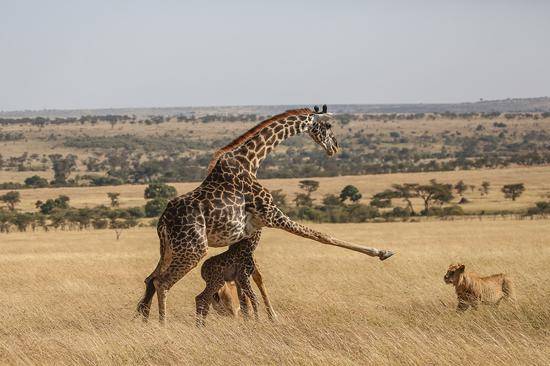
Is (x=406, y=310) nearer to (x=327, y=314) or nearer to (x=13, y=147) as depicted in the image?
(x=327, y=314)

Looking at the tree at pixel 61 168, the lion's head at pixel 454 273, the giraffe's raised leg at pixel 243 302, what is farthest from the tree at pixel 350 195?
the giraffe's raised leg at pixel 243 302

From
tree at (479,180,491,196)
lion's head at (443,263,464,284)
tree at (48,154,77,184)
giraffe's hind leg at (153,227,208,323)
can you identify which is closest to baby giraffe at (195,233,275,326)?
giraffe's hind leg at (153,227,208,323)

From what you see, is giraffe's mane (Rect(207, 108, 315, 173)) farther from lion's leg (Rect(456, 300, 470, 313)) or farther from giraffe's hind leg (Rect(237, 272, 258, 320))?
lion's leg (Rect(456, 300, 470, 313))

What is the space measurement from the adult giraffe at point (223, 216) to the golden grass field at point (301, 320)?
30.3 inches

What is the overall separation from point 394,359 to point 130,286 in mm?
8566

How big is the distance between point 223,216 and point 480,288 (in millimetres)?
3950

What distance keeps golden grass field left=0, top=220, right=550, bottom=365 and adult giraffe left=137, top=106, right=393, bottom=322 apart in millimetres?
768

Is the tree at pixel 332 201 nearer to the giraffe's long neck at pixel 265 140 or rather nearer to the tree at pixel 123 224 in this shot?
the tree at pixel 123 224

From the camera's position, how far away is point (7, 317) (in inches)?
491

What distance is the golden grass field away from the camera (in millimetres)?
9461

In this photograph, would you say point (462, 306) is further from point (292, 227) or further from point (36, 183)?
point (36, 183)

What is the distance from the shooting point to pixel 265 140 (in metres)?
11.5

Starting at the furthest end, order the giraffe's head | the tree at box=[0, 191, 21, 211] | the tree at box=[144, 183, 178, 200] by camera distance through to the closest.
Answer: the tree at box=[144, 183, 178, 200] → the tree at box=[0, 191, 21, 211] → the giraffe's head

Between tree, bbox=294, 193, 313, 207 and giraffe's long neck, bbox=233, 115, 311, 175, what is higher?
giraffe's long neck, bbox=233, 115, 311, 175
